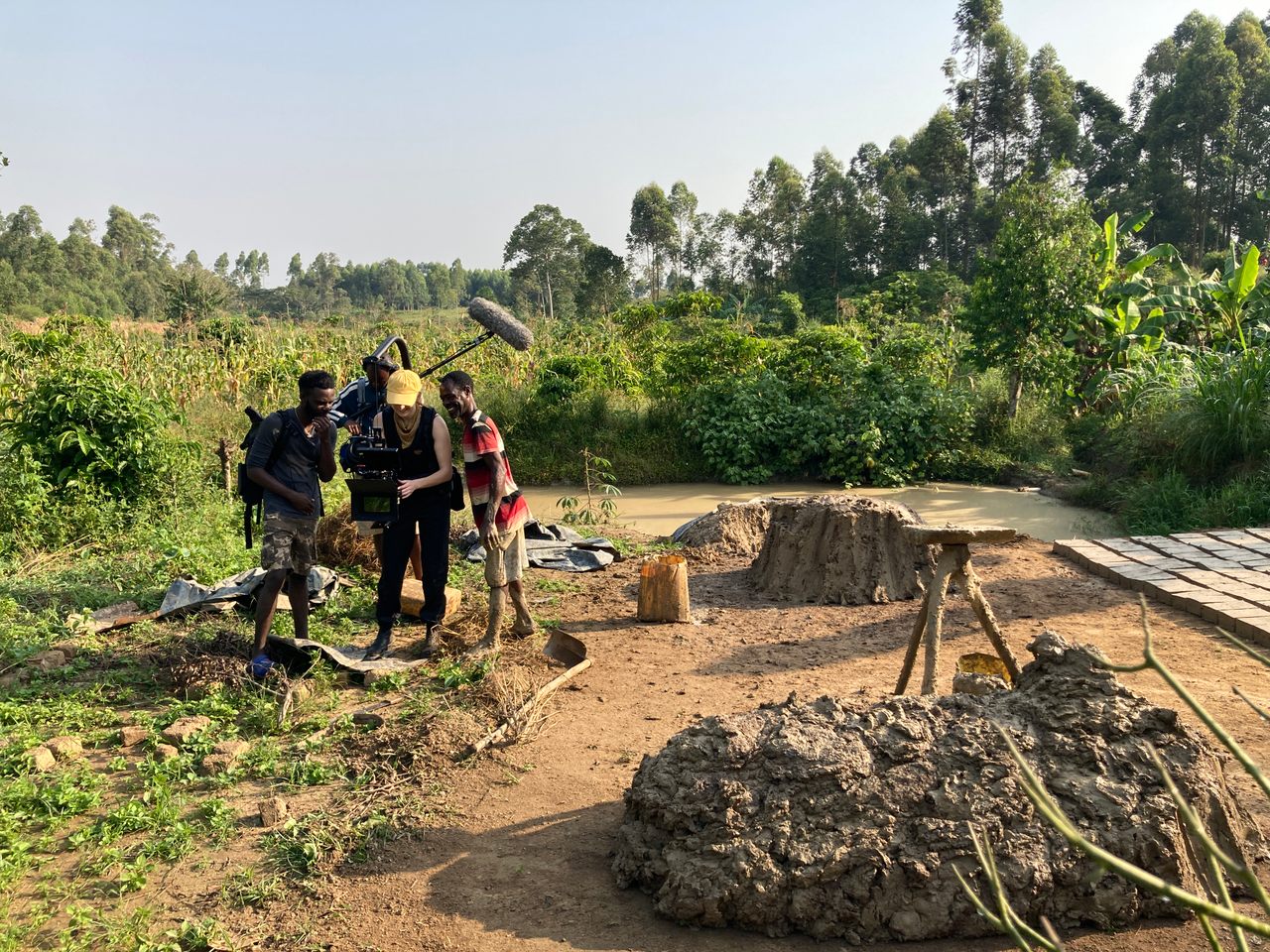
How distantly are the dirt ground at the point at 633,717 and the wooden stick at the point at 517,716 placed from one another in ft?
0.26

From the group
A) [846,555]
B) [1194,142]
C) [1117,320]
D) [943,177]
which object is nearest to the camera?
[846,555]

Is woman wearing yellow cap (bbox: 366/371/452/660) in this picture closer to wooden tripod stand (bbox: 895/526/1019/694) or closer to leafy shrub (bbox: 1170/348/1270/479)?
wooden tripod stand (bbox: 895/526/1019/694)

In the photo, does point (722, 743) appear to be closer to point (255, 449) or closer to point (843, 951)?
point (843, 951)

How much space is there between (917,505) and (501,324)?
6285 millimetres

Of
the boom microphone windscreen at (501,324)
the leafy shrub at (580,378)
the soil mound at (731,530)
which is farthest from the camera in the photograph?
the leafy shrub at (580,378)

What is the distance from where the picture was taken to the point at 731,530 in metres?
7.99

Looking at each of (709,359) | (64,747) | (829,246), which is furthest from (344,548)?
(829,246)

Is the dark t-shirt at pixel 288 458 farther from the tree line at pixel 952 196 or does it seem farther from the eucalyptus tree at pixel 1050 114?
the eucalyptus tree at pixel 1050 114

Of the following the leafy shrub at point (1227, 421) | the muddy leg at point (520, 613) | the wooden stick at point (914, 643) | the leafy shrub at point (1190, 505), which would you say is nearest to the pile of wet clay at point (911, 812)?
the wooden stick at point (914, 643)

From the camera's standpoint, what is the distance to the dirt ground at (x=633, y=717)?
2.86 meters

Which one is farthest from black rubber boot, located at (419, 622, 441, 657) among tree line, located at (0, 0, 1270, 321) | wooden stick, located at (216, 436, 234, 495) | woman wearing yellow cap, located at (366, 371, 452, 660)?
tree line, located at (0, 0, 1270, 321)

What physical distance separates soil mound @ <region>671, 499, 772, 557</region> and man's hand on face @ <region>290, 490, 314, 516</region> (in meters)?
3.90

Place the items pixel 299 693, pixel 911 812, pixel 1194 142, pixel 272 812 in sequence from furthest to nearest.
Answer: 1. pixel 1194 142
2. pixel 299 693
3. pixel 272 812
4. pixel 911 812

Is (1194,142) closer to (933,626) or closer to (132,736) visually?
(933,626)
